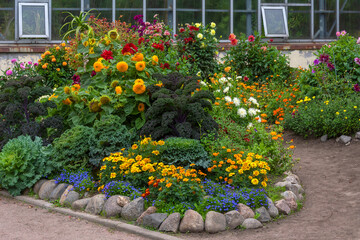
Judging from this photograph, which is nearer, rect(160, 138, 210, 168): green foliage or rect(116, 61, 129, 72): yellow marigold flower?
rect(160, 138, 210, 168): green foliage

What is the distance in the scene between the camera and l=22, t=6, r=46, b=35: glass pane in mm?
11781

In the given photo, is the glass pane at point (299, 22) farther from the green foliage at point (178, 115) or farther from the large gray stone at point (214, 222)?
the large gray stone at point (214, 222)

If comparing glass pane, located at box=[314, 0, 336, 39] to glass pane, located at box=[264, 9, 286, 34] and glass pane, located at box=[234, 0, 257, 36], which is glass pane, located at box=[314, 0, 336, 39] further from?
glass pane, located at box=[234, 0, 257, 36]

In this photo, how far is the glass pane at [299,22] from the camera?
42.6 feet

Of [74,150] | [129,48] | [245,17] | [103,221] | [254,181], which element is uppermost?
[245,17]

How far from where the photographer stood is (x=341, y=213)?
539 cm

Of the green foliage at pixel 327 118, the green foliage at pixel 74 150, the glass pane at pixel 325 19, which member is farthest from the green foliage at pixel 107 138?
the glass pane at pixel 325 19

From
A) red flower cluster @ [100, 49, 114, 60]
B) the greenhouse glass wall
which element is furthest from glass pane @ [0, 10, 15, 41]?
red flower cluster @ [100, 49, 114, 60]

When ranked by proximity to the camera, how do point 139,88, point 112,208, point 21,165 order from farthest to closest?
point 139,88, point 21,165, point 112,208

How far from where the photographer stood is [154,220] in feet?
16.4

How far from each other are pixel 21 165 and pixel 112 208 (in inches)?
63.8

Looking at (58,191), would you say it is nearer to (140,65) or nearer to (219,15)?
(140,65)

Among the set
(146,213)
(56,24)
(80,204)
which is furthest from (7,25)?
(146,213)

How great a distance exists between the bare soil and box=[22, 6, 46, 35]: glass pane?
6218mm
